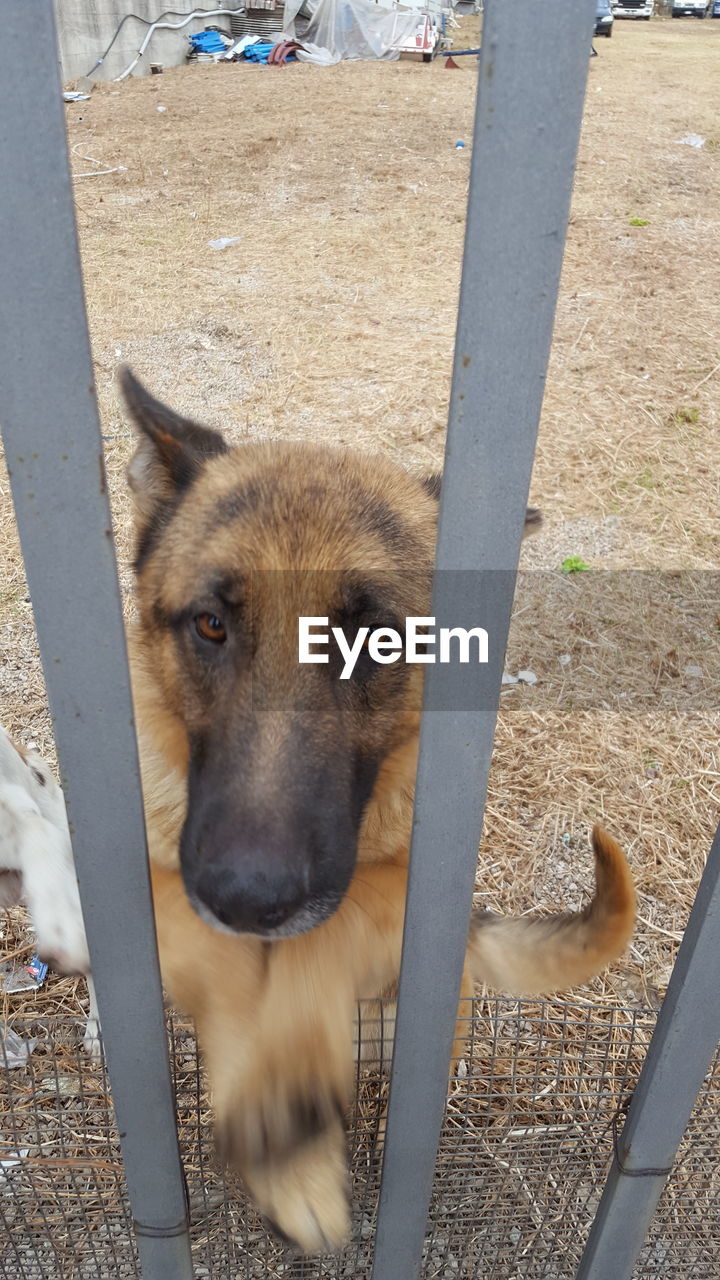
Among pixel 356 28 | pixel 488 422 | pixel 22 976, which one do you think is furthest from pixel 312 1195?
pixel 356 28

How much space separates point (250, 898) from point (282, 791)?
236 mm

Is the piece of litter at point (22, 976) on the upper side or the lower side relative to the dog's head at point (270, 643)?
lower

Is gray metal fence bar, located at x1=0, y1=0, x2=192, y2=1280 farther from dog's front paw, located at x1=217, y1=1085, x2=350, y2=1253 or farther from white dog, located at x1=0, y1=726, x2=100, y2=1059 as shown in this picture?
white dog, located at x1=0, y1=726, x2=100, y2=1059

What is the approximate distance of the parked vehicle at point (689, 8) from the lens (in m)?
32.9

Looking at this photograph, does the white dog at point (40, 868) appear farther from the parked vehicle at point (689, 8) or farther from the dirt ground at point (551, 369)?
the parked vehicle at point (689, 8)

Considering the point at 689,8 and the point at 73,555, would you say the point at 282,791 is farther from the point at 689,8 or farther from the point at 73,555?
the point at 689,8

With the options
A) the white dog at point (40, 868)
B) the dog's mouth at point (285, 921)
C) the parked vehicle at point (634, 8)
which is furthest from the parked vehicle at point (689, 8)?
the dog's mouth at point (285, 921)

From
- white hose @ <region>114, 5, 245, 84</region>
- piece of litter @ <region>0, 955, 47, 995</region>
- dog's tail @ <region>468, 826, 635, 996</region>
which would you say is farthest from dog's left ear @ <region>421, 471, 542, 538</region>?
white hose @ <region>114, 5, 245, 84</region>

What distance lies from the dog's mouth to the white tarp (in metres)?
21.3

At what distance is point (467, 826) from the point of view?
119 centimetres

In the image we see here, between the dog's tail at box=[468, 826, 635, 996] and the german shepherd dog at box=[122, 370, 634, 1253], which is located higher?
the german shepherd dog at box=[122, 370, 634, 1253]

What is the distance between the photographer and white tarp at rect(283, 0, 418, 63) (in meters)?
18.7

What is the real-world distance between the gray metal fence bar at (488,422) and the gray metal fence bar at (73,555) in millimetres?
401

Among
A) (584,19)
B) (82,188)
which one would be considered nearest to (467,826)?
(584,19)
